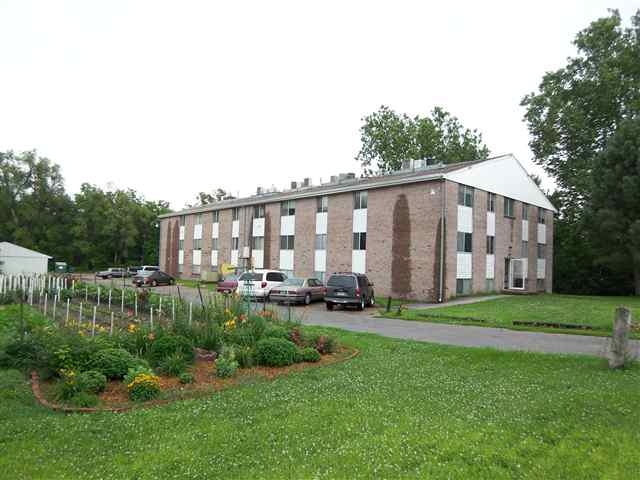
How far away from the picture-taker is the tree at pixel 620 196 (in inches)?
1195

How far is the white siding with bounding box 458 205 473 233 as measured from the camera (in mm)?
27297

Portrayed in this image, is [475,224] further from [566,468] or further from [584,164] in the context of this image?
[566,468]

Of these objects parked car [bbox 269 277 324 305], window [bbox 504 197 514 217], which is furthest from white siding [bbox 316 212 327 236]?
window [bbox 504 197 514 217]

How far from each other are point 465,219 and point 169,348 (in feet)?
→ 75.2

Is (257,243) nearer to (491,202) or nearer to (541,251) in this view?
(491,202)

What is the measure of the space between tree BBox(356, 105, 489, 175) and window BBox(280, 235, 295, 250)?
21.8 meters

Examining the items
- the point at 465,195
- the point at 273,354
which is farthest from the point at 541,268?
the point at 273,354

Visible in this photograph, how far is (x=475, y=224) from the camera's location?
28.6 m

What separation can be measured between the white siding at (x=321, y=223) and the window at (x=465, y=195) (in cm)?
940

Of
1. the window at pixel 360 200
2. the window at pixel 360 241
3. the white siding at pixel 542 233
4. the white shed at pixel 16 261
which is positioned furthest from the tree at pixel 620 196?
the white shed at pixel 16 261

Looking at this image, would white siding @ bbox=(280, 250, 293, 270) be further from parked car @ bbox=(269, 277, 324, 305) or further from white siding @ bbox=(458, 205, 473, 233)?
white siding @ bbox=(458, 205, 473, 233)

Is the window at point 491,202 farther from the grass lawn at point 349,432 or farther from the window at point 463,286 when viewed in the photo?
the grass lawn at point 349,432

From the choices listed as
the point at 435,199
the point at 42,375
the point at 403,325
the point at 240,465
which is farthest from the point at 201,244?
the point at 240,465

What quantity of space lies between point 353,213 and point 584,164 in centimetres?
2196
